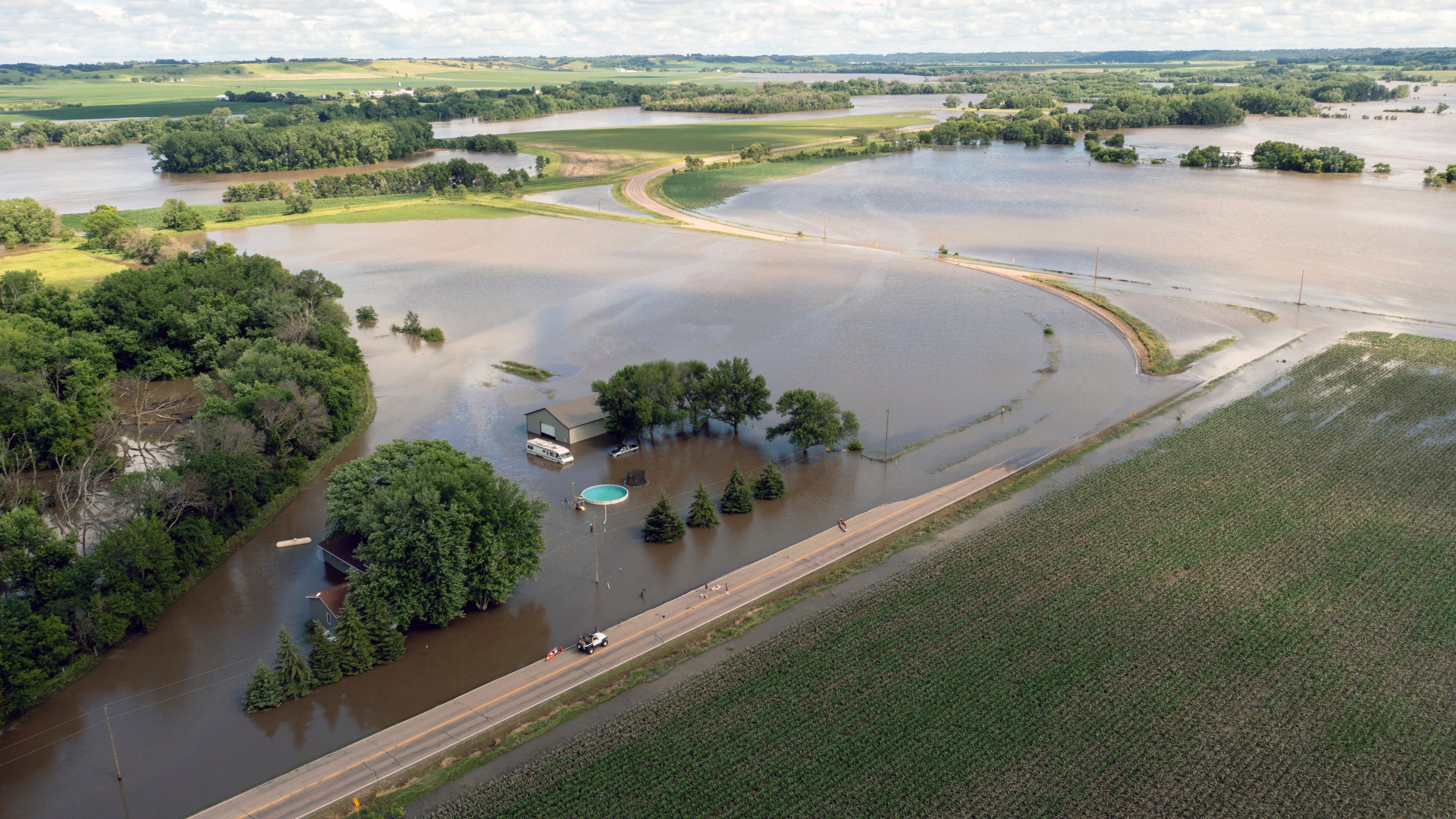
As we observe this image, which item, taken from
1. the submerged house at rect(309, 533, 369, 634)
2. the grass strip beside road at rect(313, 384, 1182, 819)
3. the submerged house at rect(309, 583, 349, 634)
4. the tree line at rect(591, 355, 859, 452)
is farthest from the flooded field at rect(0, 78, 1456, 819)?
the grass strip beside road at rect(313, 384, 1182, 819)

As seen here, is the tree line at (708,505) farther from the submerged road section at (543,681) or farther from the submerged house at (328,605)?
the submerged house at (328,605)

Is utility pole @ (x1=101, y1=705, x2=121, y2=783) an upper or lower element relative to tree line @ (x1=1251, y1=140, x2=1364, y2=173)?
lower

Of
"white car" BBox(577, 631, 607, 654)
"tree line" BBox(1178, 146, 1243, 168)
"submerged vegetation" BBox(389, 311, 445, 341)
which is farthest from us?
"tree line" BBox(1178, 146, 1243, 168)

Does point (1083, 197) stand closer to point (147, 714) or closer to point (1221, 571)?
point (1221, 571)

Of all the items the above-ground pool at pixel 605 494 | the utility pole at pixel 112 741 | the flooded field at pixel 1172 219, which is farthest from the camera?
the flooded field at pixel 1172 219

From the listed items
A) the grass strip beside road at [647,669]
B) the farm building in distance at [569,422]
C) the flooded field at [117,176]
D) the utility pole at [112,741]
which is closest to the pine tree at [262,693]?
the utility pole at [112,741]

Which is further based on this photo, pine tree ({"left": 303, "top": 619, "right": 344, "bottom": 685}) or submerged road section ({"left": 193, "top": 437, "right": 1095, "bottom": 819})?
pine tree ({"left": 303, "top": 619, "right": 344, "bottom": 685})

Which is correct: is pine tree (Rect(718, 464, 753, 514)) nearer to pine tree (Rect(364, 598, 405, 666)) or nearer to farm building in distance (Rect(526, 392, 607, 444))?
farm building in distance (Rect(526, 392, 607, 444))
